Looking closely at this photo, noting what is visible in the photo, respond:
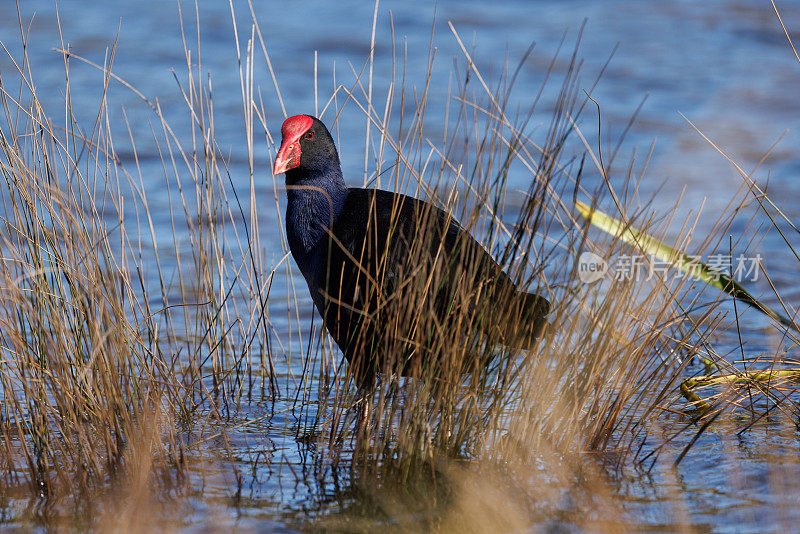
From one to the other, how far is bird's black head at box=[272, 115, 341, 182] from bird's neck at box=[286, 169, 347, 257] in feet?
0.04

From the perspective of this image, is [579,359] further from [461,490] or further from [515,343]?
[461,490]

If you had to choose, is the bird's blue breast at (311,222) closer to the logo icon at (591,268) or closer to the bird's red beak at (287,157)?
the bird's red beak at (287,157)

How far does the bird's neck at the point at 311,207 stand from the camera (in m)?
3.03

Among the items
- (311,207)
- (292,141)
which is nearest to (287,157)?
(292,141)

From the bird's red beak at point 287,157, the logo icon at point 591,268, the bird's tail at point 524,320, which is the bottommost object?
the bird's tail at point 524,320

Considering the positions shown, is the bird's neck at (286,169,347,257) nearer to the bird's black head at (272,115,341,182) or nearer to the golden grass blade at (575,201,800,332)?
the bird's black head at (272,115,341,182)

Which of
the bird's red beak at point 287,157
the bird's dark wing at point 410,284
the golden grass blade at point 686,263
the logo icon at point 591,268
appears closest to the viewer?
the bird's dark wing at point 410,284

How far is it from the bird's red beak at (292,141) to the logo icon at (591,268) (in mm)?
982

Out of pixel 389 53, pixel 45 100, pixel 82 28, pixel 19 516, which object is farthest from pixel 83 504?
pixel 82 28

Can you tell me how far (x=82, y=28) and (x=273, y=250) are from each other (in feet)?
14.2

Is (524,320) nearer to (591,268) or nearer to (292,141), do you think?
(591,268)

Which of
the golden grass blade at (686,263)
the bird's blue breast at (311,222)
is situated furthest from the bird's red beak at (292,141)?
the golden grass blade at (686,263)

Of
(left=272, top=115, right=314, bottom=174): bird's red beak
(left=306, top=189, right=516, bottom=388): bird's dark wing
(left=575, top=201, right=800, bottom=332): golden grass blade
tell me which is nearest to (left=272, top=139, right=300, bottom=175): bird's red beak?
(left=272, top=115, right=314, bottom=174): bird's red beak

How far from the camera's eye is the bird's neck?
3.03 metres
